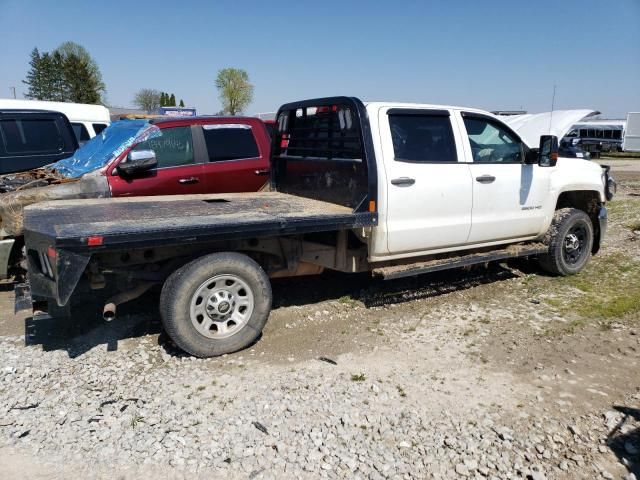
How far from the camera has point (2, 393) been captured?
3.69 m

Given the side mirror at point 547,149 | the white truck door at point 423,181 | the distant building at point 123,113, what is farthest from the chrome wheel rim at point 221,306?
the distant building at point 123,113

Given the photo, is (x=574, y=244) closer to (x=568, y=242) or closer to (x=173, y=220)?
(x=568, y=242)

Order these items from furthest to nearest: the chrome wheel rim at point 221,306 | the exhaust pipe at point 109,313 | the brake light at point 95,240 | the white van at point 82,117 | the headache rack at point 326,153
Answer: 1. the white van at point 82,117
2. the headache rack at point 326,153
3. the chrome wheel rim at point 221,306
4. the exhaust pipe at point 109,313
5. the brake light at point 95,240

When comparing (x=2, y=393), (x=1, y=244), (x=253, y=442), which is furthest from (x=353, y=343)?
(x=1, y=244)

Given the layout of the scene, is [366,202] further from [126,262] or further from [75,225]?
[75,225]

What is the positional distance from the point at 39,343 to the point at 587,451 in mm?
4281

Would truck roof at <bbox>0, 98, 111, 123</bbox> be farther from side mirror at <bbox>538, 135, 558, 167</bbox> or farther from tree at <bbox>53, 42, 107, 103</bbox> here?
tree at <bbox>53, 42, 107, 103</bbox>

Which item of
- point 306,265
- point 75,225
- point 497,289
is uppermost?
point 75,225

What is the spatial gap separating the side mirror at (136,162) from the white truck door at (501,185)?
353 centimetres

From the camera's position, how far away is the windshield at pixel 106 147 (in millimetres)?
6039

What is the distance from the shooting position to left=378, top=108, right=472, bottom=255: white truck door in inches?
192

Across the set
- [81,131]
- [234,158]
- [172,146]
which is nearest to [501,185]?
[234,158]

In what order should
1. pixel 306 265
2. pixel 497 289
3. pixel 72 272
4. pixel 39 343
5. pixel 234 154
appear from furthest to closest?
pixel 234 154 < pixel 497 289 < pixel 306 265 < pixel 39 343 < pixel 72 272

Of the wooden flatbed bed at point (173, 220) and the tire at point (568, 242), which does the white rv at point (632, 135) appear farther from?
the wooden flatbed bed at point (173, 220)
